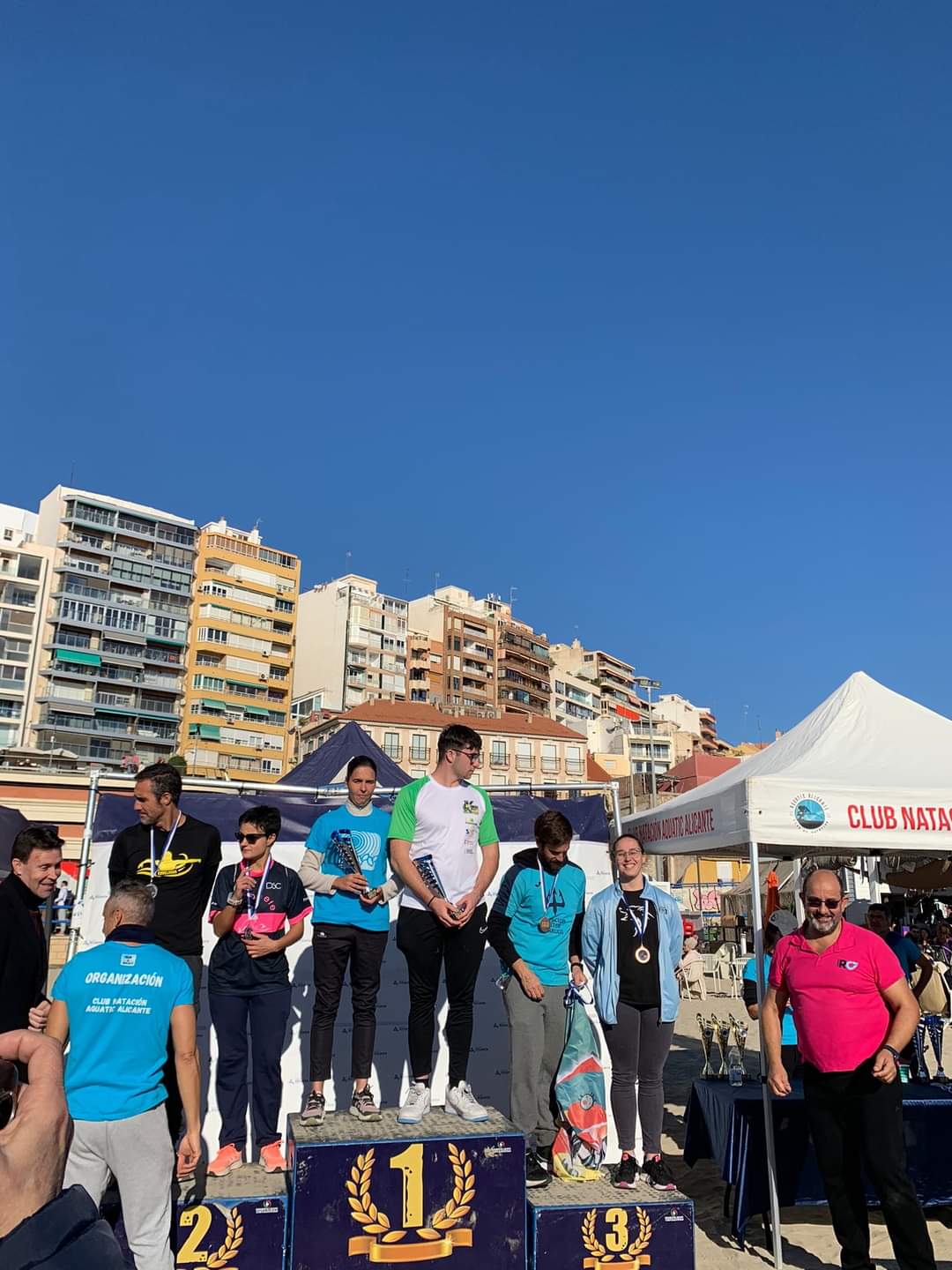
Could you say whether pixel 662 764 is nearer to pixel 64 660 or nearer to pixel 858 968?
pixel 64 660

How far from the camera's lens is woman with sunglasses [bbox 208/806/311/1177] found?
4.58 meters

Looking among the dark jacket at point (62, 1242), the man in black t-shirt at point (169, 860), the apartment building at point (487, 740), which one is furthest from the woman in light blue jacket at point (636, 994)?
the apartment building at point (487, 740)

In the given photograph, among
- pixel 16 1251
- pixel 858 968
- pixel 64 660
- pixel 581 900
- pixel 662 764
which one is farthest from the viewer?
pixel 662 764

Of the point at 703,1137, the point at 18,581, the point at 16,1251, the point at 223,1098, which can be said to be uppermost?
the point at 18,581

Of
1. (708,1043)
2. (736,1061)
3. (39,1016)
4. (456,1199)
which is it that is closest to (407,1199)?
(456,1199)

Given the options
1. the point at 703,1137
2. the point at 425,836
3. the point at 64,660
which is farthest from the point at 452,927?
the point at 64,660

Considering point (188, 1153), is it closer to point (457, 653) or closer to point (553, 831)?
point (553, 831)

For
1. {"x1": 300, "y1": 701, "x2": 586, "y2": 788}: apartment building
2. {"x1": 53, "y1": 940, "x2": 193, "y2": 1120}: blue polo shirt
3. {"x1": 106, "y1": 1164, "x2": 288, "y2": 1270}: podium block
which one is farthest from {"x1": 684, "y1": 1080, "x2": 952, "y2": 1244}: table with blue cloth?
{"x1": 300, "y1": 701, "x2": 586, "y2": 788}: apartment building

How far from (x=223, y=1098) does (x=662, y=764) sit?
9963 centimetres

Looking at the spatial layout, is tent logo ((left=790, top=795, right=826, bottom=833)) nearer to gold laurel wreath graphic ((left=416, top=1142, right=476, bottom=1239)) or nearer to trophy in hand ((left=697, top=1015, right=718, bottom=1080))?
trophy in hand ((left=697, top=1015, right=718, bottom=1080))

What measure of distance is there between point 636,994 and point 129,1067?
2.64 meters

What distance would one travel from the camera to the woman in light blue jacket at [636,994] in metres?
4.72

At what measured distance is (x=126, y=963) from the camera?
11.0ft

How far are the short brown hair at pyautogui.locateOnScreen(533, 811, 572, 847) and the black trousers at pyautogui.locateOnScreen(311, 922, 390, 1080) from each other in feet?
3.28
